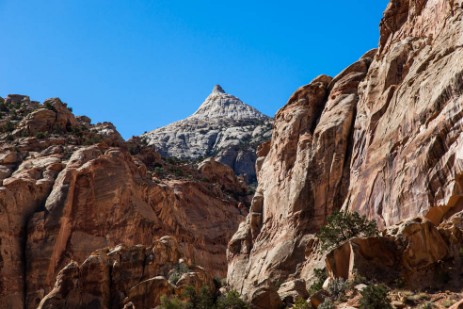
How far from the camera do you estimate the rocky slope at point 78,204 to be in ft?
223

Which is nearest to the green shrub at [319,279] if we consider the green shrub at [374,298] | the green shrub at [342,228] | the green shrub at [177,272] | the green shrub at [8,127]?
the green shrub at [342,228]

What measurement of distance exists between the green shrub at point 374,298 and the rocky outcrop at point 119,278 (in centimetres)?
1588

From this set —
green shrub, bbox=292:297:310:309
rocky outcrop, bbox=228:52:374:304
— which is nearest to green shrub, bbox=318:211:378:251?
rocky outcrop, bbox=228:52:374:304

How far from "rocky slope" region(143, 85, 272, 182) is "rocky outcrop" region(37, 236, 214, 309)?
8304 cm

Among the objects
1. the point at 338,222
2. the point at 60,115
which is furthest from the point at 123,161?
the point at 338,222

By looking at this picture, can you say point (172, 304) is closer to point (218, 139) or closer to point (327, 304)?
point (327, 304)

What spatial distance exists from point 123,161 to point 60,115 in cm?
1954

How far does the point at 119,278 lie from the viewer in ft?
160

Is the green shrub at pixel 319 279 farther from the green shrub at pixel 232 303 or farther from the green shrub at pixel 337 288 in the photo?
the green shrub at pixel 337 288

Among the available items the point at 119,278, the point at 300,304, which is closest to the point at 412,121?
the point at 300,304

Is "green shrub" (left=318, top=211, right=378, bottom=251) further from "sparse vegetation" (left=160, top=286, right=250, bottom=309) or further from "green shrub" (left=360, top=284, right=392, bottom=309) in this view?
"green shrub" (left=360, top=284, right=392, bottom=309)

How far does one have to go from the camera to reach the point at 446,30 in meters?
47.4

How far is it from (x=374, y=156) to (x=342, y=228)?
7212 mm

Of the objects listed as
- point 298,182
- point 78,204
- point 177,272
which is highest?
point 78,204
